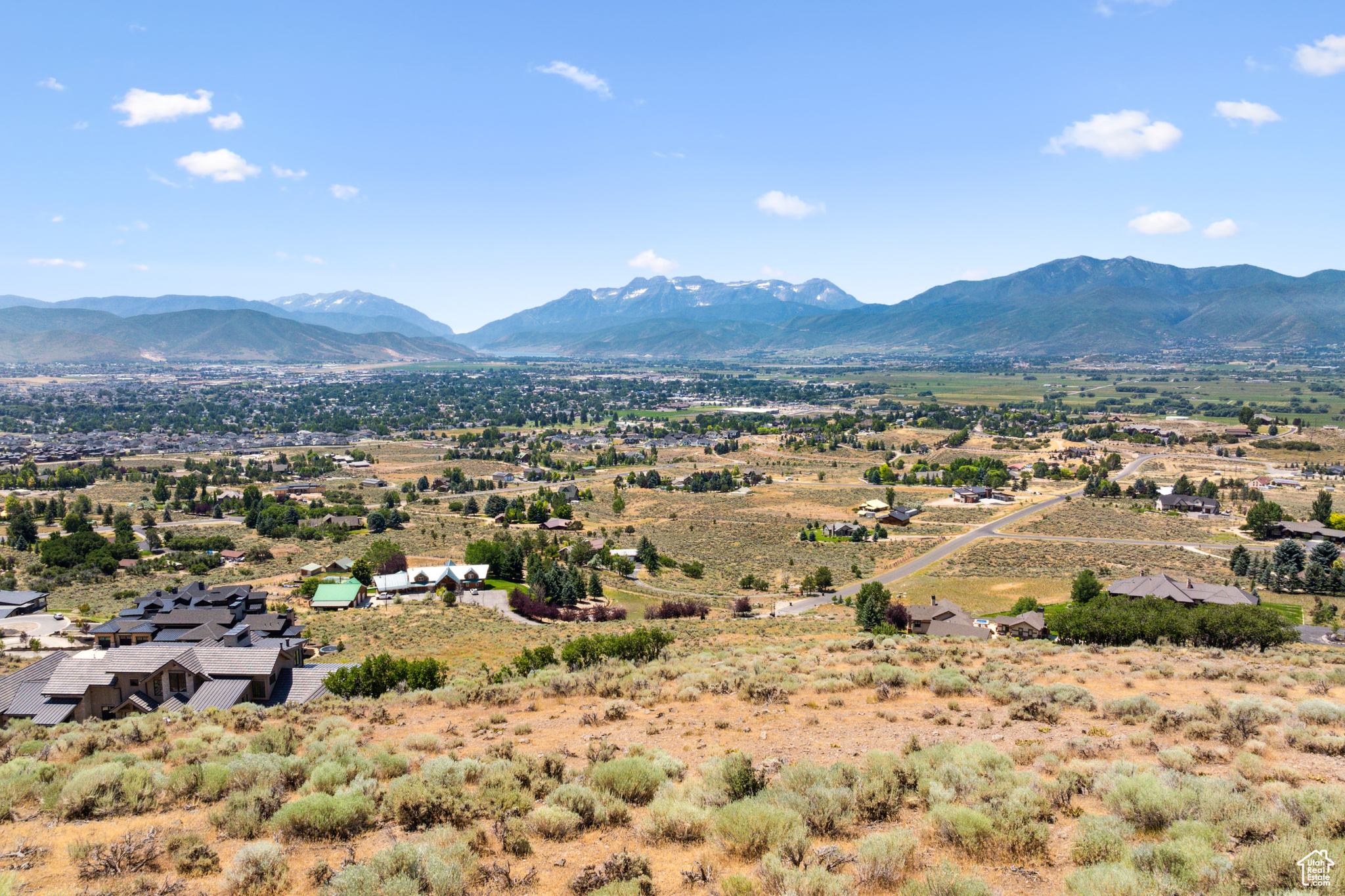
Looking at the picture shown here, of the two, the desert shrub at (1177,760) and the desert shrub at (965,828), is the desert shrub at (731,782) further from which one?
the desert shrub at (1177,760)

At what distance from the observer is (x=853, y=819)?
8727mm

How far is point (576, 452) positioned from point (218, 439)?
74.2 meters

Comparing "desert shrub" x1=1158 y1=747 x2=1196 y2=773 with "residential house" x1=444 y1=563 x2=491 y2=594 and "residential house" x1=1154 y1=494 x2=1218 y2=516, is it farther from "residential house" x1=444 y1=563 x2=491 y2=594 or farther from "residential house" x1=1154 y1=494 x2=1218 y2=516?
"residential house" x1=1154 y1=494 x2=1218 y2=516

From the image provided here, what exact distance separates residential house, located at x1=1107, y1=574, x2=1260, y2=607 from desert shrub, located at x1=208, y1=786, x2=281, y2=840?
35.0 metres

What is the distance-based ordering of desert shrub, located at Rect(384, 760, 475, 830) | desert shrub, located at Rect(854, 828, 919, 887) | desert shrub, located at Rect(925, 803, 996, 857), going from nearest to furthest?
desert shrub, located at Rect(854, 828, 919, 887)
desert shrub, located at Rect(925, 803, 996, 857)
desert shrub, located at Rect(384, 760, 475, 830)

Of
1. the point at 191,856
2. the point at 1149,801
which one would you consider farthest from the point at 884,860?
the point at 191,856

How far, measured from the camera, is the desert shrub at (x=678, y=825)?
27.9 ft

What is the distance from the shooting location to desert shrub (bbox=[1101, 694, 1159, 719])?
12852 mm

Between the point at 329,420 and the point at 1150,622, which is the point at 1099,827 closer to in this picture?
the point at 1150,622

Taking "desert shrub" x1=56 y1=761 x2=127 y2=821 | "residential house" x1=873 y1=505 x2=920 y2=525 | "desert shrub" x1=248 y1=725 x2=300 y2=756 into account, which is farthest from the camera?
"residential house" x1=873 y1=505 x2=920 y2=525

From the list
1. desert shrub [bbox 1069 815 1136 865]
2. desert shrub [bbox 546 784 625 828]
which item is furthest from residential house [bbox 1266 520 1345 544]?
desert shrub [bbox 546 784 625 828]

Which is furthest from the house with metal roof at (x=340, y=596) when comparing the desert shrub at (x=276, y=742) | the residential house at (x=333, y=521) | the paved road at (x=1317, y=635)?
the paved road at (x=1317, y=635)

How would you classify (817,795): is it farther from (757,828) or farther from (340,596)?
(340,596)

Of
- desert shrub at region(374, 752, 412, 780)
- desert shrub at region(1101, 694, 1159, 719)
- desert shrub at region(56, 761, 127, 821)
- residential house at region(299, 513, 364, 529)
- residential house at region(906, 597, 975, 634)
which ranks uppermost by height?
desert shrub at region(56, 761, 127, 821)
